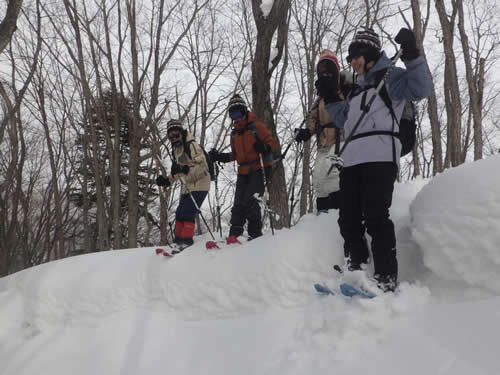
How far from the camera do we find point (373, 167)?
1.89 m

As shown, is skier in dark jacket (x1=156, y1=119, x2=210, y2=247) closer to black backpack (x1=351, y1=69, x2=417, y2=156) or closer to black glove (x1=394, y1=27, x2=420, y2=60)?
black backpack (x1=351, y1=69, x2=417, y2=156)

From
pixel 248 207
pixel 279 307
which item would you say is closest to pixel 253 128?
pixel 248 207

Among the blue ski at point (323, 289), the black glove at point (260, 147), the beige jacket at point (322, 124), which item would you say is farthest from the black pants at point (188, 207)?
the blue ski at point (323, 289)

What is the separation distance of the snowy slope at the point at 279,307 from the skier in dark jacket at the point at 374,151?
0.74 feet

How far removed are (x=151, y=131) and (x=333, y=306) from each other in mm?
5643

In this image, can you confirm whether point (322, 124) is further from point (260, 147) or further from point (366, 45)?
point (366, 45)

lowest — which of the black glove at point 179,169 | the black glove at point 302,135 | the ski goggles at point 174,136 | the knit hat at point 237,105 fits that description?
the black glove at point 179,169

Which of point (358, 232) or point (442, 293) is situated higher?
point (358, 232)

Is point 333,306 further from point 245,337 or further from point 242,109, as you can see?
point 242,109

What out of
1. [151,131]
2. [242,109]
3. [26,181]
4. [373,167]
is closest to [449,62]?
[242,109]

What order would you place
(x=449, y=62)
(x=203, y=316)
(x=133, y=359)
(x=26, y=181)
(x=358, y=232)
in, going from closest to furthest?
1. (x=358, y=232)
2. (x=133, y=359)
3. (x=203, y=316)
4. (x=449, y=62)
5. (x=26, y=181)

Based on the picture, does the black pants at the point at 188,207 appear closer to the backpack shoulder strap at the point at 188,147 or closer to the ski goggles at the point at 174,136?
the backpack shoulder strap at the point at 188,147

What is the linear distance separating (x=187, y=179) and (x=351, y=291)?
8.47 ft

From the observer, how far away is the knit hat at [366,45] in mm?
2031
